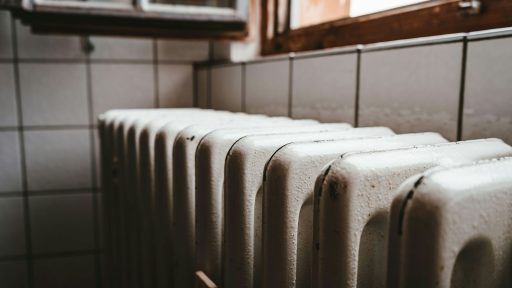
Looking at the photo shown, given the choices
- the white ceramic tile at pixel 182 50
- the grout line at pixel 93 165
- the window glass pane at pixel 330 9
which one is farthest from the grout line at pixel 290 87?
the grout line at pixel 93 165

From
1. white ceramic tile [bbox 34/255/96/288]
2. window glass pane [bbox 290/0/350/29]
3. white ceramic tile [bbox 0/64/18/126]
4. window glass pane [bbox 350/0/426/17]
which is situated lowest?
white ceramic tile [bbox 34/255/96/288]

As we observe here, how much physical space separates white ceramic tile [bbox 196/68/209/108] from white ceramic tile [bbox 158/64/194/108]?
0.03 m

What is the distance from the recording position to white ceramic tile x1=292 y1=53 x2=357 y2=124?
0.81 m

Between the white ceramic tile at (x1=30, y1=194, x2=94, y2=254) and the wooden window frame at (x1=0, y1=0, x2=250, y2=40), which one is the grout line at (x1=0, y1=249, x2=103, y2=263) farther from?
the wooden window frame at (x1=0, y1=0, x2=250, y2=40)

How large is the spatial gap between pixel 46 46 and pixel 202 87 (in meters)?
0.48

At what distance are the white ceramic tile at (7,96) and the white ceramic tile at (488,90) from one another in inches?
49.2

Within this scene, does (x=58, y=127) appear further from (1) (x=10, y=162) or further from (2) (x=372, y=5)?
(2) (x=372, y=5)

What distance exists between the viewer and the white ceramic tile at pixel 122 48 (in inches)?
55.3

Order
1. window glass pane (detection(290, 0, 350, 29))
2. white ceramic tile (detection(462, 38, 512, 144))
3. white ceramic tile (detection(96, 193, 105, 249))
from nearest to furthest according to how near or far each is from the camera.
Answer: white ceramic tile (detection(462, 38, 512, 144)), window glass pane (detection(290, 0, 350, 29)), white ceramic tile (detection(96, 193, 105, 249))

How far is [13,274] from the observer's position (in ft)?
4.68

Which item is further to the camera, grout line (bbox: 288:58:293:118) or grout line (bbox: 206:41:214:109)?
grout line (bbox: 206:41:214:109)

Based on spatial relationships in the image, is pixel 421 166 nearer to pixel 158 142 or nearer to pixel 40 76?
pixel 158 142

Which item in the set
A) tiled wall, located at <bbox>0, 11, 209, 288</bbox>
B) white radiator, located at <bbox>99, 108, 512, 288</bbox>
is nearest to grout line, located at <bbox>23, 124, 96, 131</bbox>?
tiled wall, located at <bbox>0, 11, 209, 288</bbox>

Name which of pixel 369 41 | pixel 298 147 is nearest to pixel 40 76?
pixel 369 41
